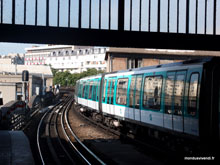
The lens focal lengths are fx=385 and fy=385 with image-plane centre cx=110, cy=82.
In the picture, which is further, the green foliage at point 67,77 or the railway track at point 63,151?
the green foliage at point 67,77

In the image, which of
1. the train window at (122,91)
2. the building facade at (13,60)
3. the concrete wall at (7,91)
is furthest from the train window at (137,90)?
the building facade at (13,60)

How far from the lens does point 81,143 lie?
16922 mm

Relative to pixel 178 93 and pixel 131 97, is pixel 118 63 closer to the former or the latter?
pixel 131 97

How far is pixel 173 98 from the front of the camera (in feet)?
40.8

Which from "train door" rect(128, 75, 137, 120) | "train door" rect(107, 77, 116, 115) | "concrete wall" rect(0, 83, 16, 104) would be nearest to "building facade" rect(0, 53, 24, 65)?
"concrete wall" rect(0, 83, 16, 104)

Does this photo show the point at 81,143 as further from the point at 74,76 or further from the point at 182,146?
the point at 74,76

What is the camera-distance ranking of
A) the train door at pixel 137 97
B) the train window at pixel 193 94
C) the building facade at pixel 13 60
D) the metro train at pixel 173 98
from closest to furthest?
the metro train at pixel 173 98 → the train window at pixel 193 94 → the train door at pixel 137 97 → the building facade at pixel 13 60

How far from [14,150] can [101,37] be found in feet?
16.6

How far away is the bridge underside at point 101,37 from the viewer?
11.7 meters

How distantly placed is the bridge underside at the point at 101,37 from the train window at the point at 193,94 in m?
1.84

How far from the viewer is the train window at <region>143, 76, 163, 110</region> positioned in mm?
13781

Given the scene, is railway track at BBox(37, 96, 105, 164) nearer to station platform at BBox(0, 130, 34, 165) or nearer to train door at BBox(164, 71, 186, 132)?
station platform at BBox(0, 130, 34, 165)

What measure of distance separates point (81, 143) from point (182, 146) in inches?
221

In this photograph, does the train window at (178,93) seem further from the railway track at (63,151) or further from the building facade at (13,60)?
the building facade at (13,60)
